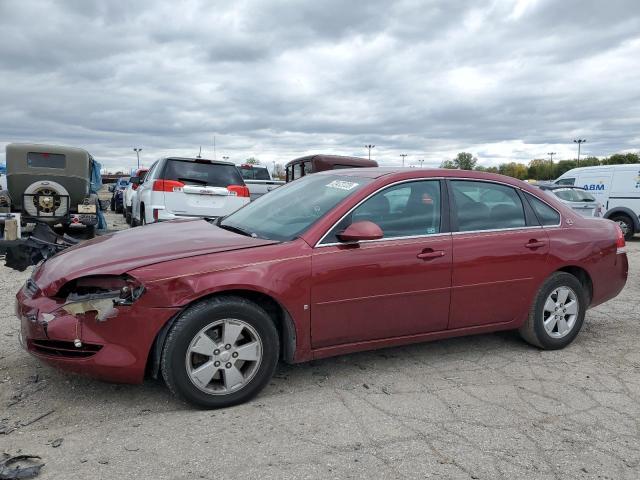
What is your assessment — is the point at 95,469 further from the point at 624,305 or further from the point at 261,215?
the point at 624,305

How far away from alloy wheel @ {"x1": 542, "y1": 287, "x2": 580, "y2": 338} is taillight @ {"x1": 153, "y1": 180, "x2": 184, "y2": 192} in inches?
257

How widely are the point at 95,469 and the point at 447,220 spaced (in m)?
2.87

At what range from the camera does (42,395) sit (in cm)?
342

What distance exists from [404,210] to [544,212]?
143 cm

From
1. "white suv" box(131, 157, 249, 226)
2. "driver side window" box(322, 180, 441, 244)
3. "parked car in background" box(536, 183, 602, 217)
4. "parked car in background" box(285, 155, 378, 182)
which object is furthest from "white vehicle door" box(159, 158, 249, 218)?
"parked car in background" box(536, 183, 602, 217)

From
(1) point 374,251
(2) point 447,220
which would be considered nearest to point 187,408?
(1) point 374,251

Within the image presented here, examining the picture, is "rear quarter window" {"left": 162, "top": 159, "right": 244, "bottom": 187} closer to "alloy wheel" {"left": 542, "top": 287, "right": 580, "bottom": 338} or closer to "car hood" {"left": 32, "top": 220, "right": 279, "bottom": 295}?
"car hood" {"left": 32, "top": 220, "right": 279, "bottom": 295}

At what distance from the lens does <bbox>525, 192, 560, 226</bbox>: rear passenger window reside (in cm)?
455

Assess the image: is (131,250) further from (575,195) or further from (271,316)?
(575,195)

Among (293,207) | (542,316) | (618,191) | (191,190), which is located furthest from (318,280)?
(618,191)

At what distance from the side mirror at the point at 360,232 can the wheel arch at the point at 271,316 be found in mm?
629

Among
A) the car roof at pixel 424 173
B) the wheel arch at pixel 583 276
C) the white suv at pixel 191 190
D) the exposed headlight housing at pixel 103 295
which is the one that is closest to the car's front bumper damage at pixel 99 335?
the exposed headlight housing at pixel 103 295

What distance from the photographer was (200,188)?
365 inches

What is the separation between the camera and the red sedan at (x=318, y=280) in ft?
10.3
